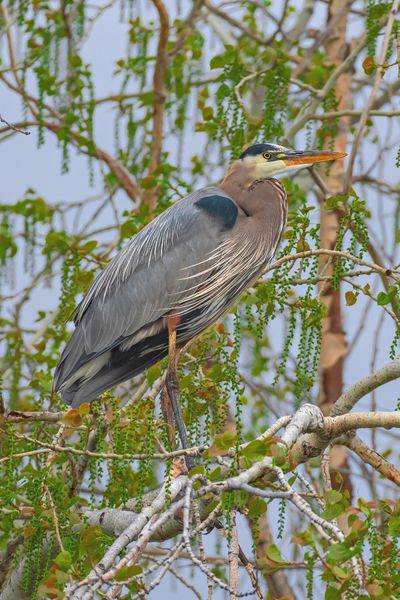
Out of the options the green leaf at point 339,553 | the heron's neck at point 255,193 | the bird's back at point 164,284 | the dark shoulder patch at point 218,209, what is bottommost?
the green leaf at point 339,553

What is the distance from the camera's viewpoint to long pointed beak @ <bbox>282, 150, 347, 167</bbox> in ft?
12.8

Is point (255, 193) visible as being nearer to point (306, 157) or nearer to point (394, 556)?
point (306, 157)

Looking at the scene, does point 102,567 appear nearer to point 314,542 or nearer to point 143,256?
point 314,542

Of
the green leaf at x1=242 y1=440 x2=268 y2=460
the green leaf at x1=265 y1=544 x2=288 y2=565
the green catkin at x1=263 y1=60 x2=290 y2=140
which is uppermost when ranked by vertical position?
the green catkin at x1=263 y1=60 x2=290 y2=140

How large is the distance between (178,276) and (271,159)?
0.56 metres

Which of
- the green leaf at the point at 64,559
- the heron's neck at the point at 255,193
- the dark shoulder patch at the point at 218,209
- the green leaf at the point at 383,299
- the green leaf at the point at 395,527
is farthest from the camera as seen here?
the heron's neck at the point at 255,193

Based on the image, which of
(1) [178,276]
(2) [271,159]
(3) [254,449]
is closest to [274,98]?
(2) [271,159]

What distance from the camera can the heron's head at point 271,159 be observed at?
13.1ft

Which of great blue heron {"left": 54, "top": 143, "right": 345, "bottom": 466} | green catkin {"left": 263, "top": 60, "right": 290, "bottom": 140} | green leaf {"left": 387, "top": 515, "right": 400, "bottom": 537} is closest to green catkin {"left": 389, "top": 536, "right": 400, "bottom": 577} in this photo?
green leaf {"left": 387, "top": 515, "right": 400, "bottom": 537}

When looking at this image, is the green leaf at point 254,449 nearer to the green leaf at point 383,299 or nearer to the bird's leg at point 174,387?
the green leaf at point 383,299

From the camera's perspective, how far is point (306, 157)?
4.00 m

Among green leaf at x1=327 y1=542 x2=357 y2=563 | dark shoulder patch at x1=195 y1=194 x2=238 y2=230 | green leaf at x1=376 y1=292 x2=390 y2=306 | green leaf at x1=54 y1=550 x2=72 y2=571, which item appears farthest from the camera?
dark shoulder patch at x1=195 y1=194 x2=238 y2=230

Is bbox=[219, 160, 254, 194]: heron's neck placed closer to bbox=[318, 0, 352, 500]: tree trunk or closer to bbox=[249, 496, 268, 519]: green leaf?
bbox=[318, 0, 352, 500]: tree trunk

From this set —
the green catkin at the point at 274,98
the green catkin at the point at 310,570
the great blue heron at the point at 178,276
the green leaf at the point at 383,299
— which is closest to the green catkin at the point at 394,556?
the green catkin at the point at 310,570
